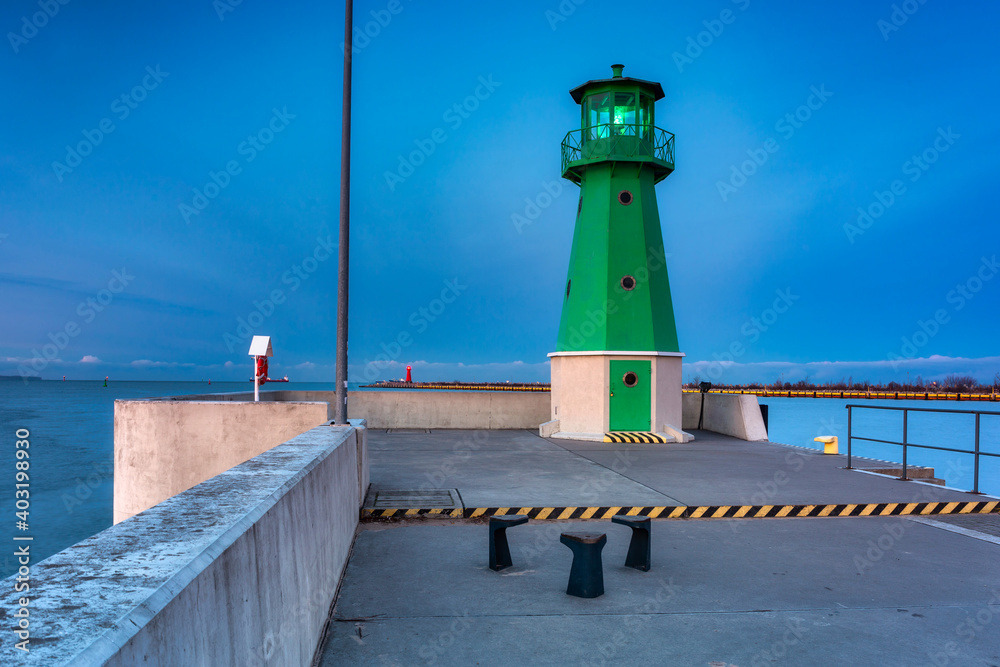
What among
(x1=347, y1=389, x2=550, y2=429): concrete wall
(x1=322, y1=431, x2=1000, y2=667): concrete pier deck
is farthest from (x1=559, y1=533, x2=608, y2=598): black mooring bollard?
(x1=347, y1=389, x2=550, y2=429): concrete wall

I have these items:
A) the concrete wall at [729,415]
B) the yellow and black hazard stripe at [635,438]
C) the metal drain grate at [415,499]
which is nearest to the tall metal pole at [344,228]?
the metal drain grate at [415,499]

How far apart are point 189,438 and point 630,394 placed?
11522 millimetres

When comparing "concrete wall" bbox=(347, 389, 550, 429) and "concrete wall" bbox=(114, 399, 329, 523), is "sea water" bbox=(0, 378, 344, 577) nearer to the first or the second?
"concrete wall" bbox=(114, 399, 329, 523)

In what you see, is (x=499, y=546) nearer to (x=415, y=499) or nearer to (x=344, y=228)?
(x=415, y=499)

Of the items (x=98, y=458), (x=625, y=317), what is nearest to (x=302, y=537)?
(x=625, y=317)

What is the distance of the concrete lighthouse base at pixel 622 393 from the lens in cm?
1861

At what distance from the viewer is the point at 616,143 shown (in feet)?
63.9

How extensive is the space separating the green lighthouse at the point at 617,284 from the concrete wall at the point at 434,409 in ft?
9.19

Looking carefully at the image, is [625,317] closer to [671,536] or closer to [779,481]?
[779,481]

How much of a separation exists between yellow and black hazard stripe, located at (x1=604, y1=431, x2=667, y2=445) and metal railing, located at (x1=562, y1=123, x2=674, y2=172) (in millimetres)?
7982

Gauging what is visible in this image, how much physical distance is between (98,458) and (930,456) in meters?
60.2

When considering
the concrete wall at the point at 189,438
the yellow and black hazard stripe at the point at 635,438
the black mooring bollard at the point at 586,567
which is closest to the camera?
the black mooring bollard at the point at 586,567

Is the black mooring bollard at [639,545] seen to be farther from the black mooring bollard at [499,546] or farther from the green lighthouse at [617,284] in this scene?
the green lighthouse at [617,284]

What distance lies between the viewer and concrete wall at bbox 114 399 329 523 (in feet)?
38.8
